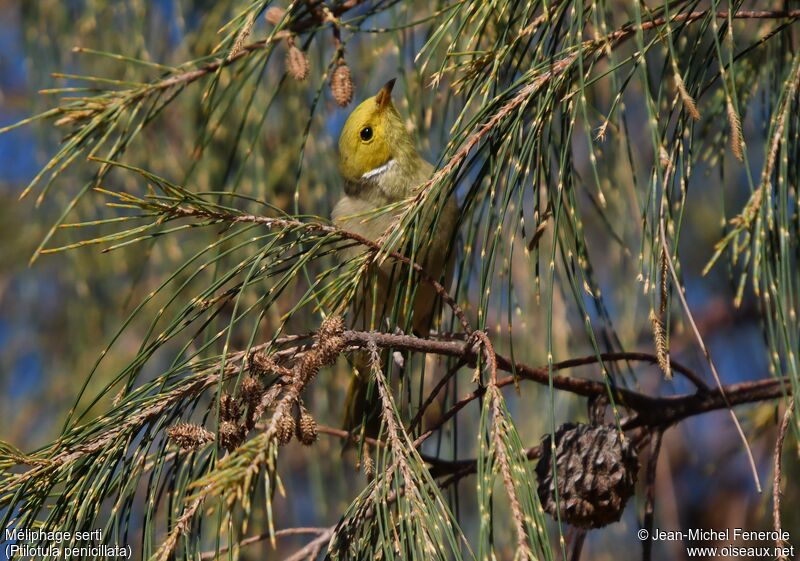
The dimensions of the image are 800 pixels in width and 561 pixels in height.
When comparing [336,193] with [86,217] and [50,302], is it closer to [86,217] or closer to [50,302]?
[86,217]

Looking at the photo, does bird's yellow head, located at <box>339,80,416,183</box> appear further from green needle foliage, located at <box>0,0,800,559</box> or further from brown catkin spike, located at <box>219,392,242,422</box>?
brown catkin spike, located at <box>219,392,242,422</box>

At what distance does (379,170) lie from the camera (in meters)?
3.18

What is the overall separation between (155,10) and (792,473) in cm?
294

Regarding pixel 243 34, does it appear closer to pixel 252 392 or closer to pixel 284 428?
pixel 252 392

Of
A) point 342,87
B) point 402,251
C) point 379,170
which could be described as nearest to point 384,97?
point 379,170

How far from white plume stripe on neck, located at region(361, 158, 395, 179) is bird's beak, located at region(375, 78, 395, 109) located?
0.20 m

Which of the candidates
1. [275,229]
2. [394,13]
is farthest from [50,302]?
[275,229]

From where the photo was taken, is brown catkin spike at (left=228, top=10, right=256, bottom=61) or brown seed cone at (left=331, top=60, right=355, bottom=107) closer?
brown catkin spike at (left=228, top=10, right=256, bottom=61)

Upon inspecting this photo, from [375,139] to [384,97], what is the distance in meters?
0.15

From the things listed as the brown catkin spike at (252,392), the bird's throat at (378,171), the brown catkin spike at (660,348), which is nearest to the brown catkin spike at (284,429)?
the brown catkin spike at (252,392)

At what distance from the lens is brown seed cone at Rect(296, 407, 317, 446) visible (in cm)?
133

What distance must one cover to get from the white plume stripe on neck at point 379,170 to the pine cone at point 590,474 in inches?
59.2

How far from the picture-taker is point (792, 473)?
3.06 meters

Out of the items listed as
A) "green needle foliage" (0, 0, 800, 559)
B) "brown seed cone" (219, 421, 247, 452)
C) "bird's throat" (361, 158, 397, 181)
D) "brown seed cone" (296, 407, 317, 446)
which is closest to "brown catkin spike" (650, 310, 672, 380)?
"green needle foliage" (0, 0, 800, 559)
